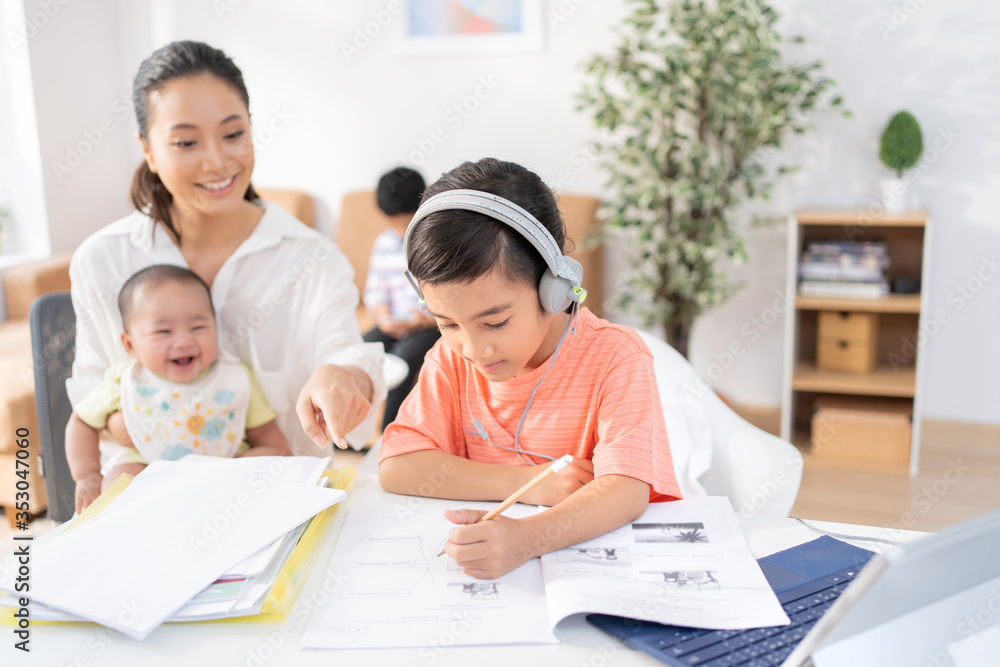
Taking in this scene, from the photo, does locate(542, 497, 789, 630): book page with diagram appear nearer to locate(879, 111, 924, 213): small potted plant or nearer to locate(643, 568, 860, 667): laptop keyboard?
locate(643, 568, 860, 667): laptop keyboard

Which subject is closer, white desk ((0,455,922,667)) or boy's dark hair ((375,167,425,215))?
white desk ((0,455,922,667))

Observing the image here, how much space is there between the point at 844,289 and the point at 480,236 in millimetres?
2468

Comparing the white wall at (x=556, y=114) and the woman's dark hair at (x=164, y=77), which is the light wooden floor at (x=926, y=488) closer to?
the white wall at (x=556, y=114)

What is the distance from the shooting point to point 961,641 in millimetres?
754

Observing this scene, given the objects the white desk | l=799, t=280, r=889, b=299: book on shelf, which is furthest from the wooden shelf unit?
the white desk

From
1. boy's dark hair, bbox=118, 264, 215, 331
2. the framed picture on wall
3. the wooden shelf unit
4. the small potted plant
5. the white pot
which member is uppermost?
the framed picture on wall

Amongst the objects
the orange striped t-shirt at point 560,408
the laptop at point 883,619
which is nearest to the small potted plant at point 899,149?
the orange striped t-shirt at point 560,408

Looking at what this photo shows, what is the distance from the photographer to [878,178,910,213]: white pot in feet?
10.1

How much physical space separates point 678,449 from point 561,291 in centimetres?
52

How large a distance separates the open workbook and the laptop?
0.07 ft

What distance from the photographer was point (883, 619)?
0.66 meters

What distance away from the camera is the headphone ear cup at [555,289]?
109 cm

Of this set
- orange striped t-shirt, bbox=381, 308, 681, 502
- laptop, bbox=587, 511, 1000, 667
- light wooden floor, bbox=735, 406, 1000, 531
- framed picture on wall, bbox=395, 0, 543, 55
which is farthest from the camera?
framed picture on wall, bbox=395, 0, 543, 55

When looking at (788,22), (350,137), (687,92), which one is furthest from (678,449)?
(350,137)
